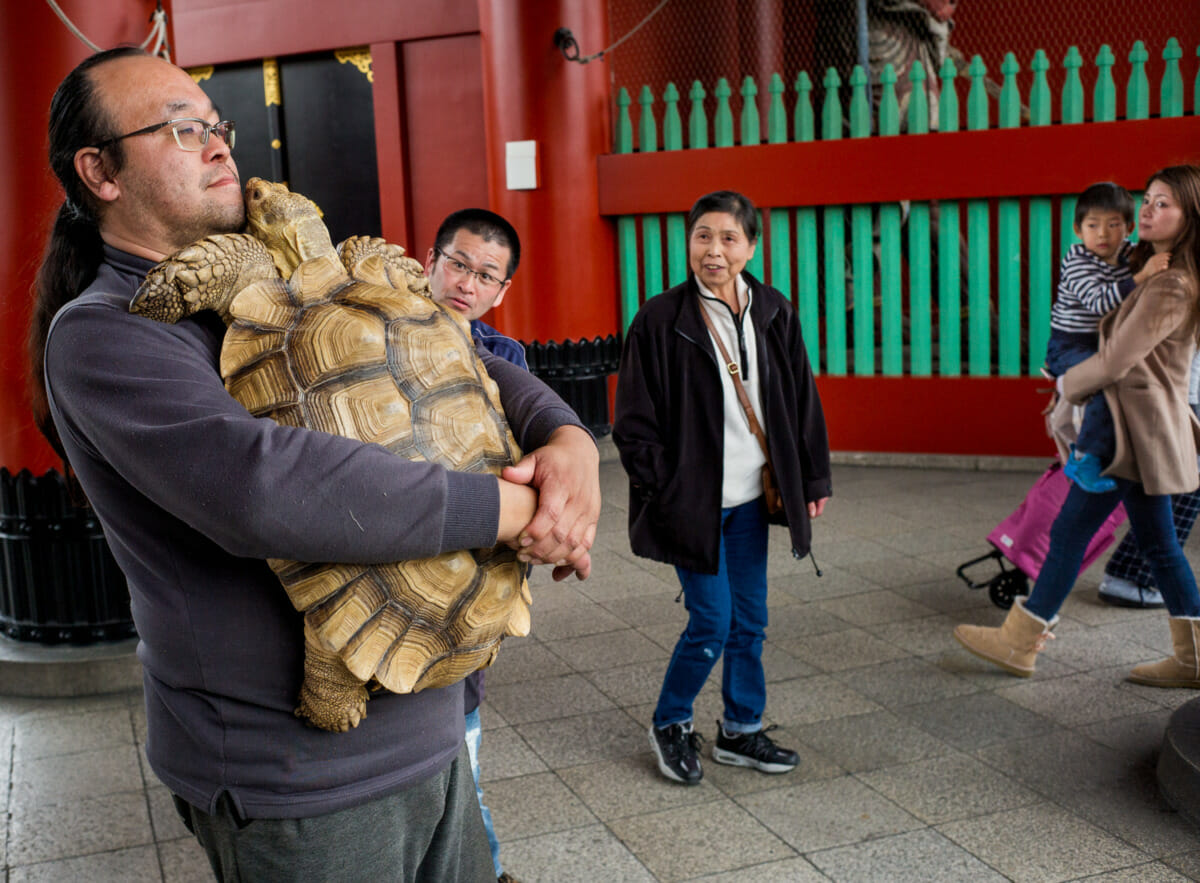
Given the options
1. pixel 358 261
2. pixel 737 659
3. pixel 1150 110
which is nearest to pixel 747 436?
pixel 737 659

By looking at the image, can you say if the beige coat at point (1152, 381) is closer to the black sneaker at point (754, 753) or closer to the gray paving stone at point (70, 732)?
the black sneaker at point (754, 753)

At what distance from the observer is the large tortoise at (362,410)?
155 cm

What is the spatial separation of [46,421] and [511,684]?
3.00 metres

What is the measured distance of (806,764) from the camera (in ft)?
12.7

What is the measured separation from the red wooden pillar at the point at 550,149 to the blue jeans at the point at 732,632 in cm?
512

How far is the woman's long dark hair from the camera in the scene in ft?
5.56

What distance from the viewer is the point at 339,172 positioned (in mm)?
9500

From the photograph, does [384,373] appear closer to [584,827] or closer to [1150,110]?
[584,827]

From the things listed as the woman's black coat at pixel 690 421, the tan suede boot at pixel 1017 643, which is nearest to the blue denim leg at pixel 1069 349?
the tan suede boot at pixel 1017 643

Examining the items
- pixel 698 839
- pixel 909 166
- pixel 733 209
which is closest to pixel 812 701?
pixel 698 839

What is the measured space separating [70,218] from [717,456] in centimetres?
231

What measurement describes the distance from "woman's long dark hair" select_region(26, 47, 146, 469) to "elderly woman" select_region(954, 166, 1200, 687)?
3676 millimetres

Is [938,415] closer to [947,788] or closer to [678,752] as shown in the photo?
[947,788]

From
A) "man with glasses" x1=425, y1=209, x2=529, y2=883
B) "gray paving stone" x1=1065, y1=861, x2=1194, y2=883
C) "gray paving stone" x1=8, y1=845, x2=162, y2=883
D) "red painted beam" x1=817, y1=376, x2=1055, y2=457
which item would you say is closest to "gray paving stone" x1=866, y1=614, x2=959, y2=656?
"gray paving stone" x1=1065, y1=861, x2=1194, y2=883
